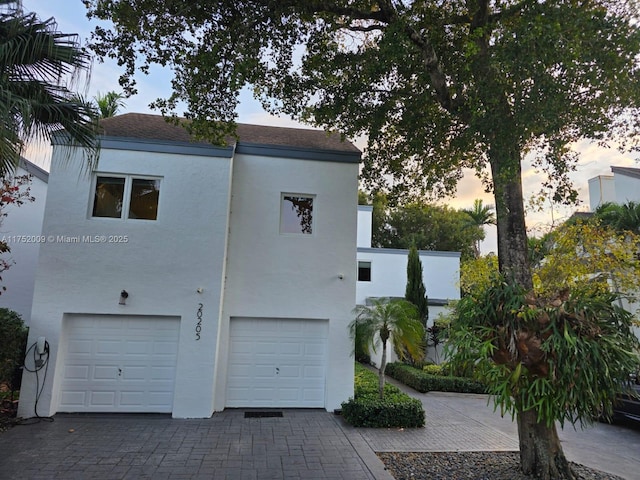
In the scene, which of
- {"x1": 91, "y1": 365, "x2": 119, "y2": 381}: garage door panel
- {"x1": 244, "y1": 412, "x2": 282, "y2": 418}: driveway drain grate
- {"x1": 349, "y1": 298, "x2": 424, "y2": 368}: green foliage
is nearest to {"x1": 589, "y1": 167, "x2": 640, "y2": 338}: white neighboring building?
{"x1": 349, "y1": 298, "x2": 424, "y2": 368}: green foliage

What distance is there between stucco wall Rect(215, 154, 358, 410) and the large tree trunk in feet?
12.1

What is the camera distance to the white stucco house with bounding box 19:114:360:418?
8070 millimetres

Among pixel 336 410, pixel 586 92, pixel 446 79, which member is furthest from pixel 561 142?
pixel 336 410

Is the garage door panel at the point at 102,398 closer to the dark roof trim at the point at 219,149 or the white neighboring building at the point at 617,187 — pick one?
the dark roof trim at the point at 219,149

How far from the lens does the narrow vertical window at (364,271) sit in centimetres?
1961

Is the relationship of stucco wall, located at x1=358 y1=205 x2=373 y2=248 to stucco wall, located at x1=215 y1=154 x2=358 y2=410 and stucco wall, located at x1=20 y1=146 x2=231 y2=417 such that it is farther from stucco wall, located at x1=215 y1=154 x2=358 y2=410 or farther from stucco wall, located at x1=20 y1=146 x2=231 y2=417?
stucco wall, located at x1=20 y1=146 x2=231 y2=417

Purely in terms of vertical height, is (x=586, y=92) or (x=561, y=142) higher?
(x=586, y=92)

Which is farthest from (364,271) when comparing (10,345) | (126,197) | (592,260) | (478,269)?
(10,345)

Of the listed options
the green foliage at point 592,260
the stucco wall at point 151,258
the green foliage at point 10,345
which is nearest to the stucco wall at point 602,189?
the green foliage at point 592,260

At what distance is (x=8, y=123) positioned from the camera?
15.7 ft

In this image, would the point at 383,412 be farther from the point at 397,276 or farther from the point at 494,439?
the point at 397,276

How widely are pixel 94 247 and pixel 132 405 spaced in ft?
11.1

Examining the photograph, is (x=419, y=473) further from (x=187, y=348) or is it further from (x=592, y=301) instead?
(x=187, y=348)

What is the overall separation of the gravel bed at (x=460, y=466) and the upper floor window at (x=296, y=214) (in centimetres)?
505
